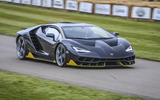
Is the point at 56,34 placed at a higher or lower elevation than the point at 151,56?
higher

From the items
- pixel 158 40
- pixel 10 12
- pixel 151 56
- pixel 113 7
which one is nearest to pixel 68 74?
pixel 151 56

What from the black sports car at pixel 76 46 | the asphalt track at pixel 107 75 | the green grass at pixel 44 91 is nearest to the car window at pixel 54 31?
the black sports car at pixel 76 46

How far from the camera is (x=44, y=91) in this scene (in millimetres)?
7934

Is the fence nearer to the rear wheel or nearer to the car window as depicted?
the rear wheel

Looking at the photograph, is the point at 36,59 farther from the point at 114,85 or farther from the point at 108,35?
the point at 114,85

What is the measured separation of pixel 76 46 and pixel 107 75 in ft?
4.91

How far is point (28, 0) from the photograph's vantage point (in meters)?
42.9

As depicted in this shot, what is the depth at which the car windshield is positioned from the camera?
1206 cm

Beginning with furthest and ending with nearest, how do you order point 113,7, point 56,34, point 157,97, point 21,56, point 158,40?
point 113,7 → point 158,40 → point 21,56 → point 56,34 → point 157,97

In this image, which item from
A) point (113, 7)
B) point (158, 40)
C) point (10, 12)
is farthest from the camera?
point (10, 12)

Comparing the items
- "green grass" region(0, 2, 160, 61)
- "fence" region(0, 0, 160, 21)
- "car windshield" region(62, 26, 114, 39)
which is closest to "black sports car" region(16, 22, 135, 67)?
"car windshield" region(62, 26, 114, 39)

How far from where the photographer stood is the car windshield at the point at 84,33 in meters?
12.1

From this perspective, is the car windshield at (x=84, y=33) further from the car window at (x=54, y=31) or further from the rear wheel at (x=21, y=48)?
the rear wheel at (x=21, y=48)

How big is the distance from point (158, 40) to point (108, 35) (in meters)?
8.55
